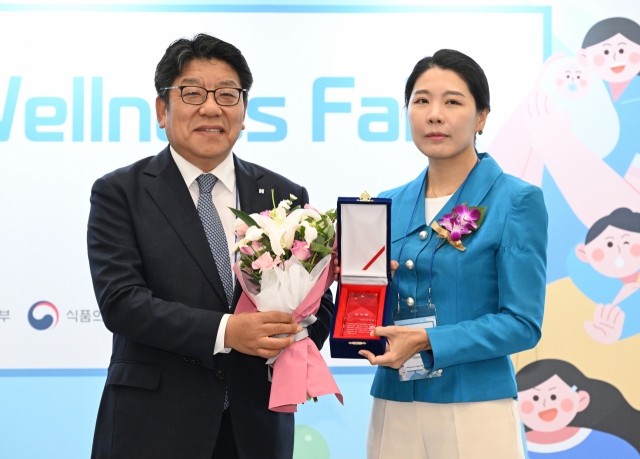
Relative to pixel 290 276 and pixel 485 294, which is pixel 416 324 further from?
pixel 290 276

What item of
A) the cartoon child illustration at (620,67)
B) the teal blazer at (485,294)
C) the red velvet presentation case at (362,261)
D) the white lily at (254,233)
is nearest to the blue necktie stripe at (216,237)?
the white lily at (254,233)

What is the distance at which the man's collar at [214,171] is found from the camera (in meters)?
2.25

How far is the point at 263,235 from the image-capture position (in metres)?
1.95

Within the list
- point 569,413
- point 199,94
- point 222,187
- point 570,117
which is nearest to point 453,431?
point 222,187

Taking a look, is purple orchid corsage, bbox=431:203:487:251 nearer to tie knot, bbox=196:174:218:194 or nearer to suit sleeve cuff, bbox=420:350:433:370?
suit sleeve cuff, bbox=420:350:433:370

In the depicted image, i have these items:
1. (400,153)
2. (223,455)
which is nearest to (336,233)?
(223,455)

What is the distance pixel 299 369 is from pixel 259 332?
6.7 inches

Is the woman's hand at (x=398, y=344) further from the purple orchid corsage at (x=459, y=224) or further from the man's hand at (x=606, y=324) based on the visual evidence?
the man's hand at (x=606, y=324)

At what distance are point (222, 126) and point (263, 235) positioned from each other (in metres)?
0.48

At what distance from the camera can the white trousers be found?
1912mm

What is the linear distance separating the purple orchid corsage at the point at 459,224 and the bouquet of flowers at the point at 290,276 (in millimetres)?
317

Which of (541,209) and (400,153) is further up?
(400,153)

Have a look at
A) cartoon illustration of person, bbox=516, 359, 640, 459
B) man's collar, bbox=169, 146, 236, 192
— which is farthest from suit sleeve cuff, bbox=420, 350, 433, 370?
cartoon illustration of person, bbox=516, 359, 640, 459

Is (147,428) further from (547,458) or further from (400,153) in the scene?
(547,458)
